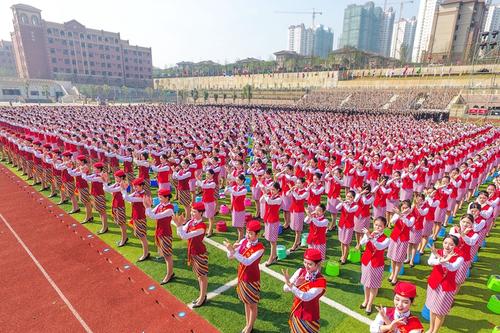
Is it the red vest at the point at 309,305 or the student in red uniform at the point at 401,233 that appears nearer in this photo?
the red vest at the point at 309,305

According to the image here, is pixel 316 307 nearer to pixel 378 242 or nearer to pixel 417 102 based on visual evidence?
pixel 378 242

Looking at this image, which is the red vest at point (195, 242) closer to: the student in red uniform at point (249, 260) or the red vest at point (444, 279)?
the student in red uniform at point (249, 260)

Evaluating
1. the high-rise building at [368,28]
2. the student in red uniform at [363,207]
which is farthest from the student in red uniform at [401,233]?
the high-rise building at [368,28]

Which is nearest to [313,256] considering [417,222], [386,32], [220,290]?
[220,290]

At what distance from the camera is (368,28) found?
182 meters

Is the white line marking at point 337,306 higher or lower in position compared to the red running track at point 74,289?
higher

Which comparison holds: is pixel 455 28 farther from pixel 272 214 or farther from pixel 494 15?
pixel 272 214

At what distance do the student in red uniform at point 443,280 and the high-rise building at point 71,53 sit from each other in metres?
108

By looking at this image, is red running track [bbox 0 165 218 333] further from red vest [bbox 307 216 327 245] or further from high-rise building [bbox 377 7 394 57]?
high-rise building [bbox 377 7 394 57]

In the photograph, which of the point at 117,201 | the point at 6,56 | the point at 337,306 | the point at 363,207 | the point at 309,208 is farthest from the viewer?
the point at 6,56

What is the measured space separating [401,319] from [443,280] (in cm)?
221

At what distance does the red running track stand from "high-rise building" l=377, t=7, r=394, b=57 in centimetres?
20802

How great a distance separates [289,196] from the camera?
9.11 meters

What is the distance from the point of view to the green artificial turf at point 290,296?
5.55 meters
